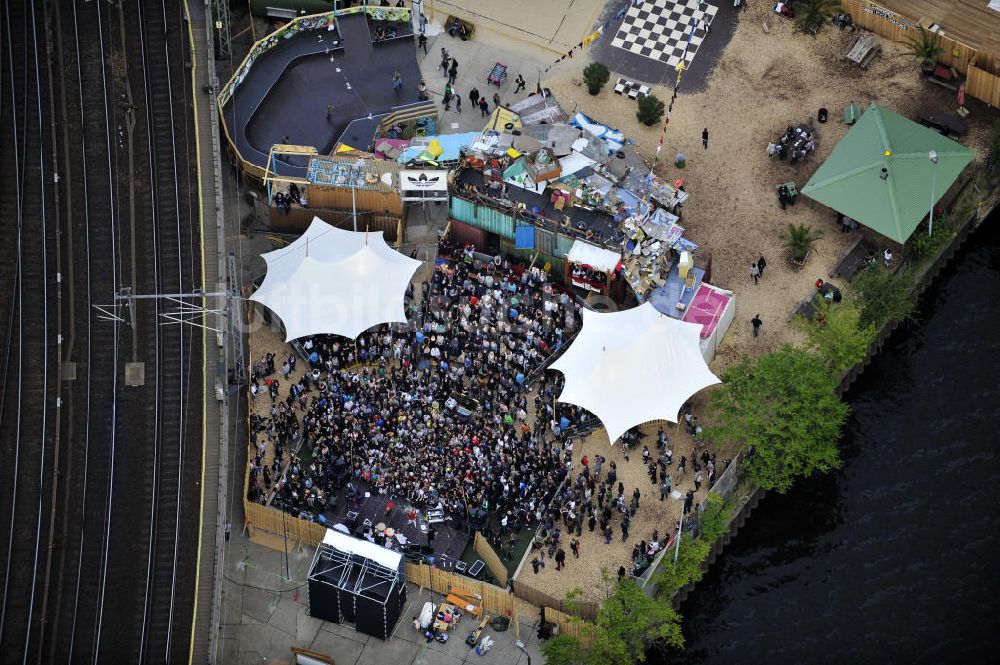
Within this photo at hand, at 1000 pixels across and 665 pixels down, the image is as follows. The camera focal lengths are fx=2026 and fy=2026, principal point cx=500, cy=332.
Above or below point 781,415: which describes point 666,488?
below

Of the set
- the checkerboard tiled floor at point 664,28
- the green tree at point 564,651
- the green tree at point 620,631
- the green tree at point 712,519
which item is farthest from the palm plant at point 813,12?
the green tree at point 564,651

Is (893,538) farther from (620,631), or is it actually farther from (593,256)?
(593,256)

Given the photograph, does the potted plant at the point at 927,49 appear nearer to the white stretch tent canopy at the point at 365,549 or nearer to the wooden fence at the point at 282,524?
the white stretch tent canopy at the point at 365,549

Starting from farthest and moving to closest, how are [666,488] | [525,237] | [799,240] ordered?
[525,237] < [799,240] < [666,488]

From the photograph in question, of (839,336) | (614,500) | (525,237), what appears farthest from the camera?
(525,237)

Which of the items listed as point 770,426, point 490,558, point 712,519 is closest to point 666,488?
point 712,519

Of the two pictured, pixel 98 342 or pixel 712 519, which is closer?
pixel 712 519
